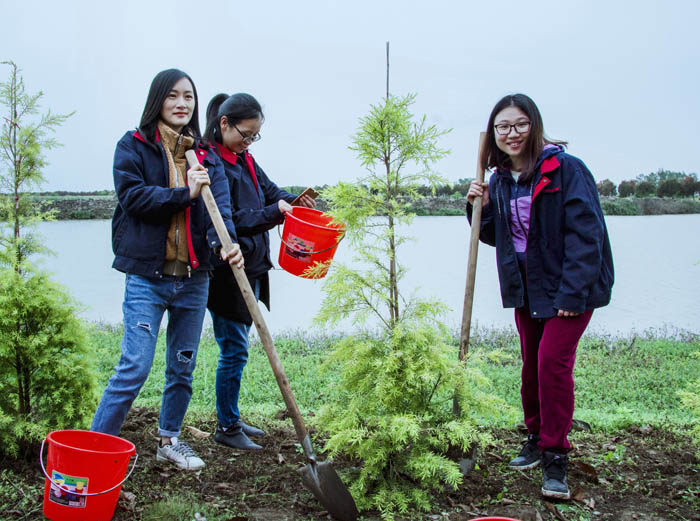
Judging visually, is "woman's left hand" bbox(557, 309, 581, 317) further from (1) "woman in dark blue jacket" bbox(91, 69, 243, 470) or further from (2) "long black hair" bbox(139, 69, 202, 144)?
(2) "long black hair" bbox(139, 69, 202, 144)

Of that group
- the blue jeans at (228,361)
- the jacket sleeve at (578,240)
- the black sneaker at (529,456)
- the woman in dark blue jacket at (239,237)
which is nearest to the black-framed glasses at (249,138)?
the woman in dark blue jacket at (239,237)

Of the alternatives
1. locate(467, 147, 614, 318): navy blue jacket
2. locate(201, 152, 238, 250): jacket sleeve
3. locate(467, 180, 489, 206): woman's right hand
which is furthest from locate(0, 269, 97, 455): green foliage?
locate(467, 147, 614, 318): navy blue jacket

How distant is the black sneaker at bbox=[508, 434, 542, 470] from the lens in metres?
3.93

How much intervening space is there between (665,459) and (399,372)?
2.35m

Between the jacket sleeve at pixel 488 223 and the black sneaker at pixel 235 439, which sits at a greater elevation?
the jacket sleeve at pixel 488 223

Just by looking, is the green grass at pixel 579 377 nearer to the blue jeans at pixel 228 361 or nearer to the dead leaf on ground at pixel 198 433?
the dead leaf on ground at pixel 198 433

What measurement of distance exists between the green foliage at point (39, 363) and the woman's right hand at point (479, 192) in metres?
2.79

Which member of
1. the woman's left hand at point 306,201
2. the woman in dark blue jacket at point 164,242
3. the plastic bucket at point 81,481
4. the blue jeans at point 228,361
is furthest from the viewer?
the woman's left hand at point 306,201

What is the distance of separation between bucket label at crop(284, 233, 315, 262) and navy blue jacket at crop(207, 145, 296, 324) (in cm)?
17

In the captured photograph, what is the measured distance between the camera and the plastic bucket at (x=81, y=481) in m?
2.92

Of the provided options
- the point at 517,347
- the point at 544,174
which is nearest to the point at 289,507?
the point at 544,174

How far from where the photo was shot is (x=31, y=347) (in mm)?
3717

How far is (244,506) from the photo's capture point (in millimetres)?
3342

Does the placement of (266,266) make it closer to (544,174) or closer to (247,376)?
(544,174)
